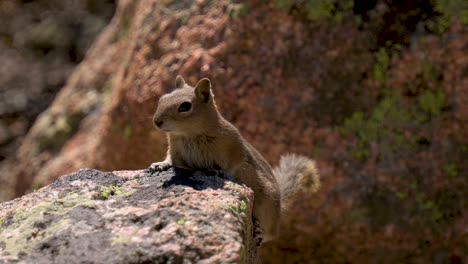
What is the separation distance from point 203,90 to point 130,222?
1.88m

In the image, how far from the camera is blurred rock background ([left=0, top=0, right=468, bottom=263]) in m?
7.07

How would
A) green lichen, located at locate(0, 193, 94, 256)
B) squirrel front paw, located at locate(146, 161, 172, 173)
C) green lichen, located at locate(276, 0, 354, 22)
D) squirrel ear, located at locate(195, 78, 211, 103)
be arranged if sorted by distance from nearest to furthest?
green lichen, located at locate(0, 193, 94, 256)
squirrel front paw, located at locate(146, 161, 172, 173)
squirrel ear, located at locate(195, 78, 211, 103)
green lichen, located at locate(276, 0, 354, 22)

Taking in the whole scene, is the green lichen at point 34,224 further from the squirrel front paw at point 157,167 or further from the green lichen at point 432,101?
the green lichen at point 432,101

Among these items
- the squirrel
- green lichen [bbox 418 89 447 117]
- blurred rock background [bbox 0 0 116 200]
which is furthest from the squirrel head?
blurred rock background [bbox 0 0 116 200]

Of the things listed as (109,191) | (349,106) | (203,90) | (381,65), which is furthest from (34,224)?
(381,65)

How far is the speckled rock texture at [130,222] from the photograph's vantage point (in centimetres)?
362

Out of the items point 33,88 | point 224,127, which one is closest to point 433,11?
point 224,127

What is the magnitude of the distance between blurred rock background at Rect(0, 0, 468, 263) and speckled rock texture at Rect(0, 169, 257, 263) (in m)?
2.66

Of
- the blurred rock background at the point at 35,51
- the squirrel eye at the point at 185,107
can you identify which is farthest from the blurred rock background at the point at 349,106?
the blurred rock background at the point at 35,51

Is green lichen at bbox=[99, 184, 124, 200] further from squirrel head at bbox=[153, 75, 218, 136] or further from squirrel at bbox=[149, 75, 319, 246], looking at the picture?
squirrel head at bbox=[153, 75, 218, 136]

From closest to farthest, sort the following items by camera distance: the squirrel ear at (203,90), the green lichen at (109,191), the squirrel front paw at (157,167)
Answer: the green lichen at (109,191) < the squirrel front paw at (157,167) < the squirrel ear at (203,90)

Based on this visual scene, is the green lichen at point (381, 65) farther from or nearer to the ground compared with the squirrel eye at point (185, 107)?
farther from the ground

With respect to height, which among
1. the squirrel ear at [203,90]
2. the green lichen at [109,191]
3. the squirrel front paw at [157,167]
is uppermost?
the squirrel ear at [203,90]

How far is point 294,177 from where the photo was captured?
6.32 m
